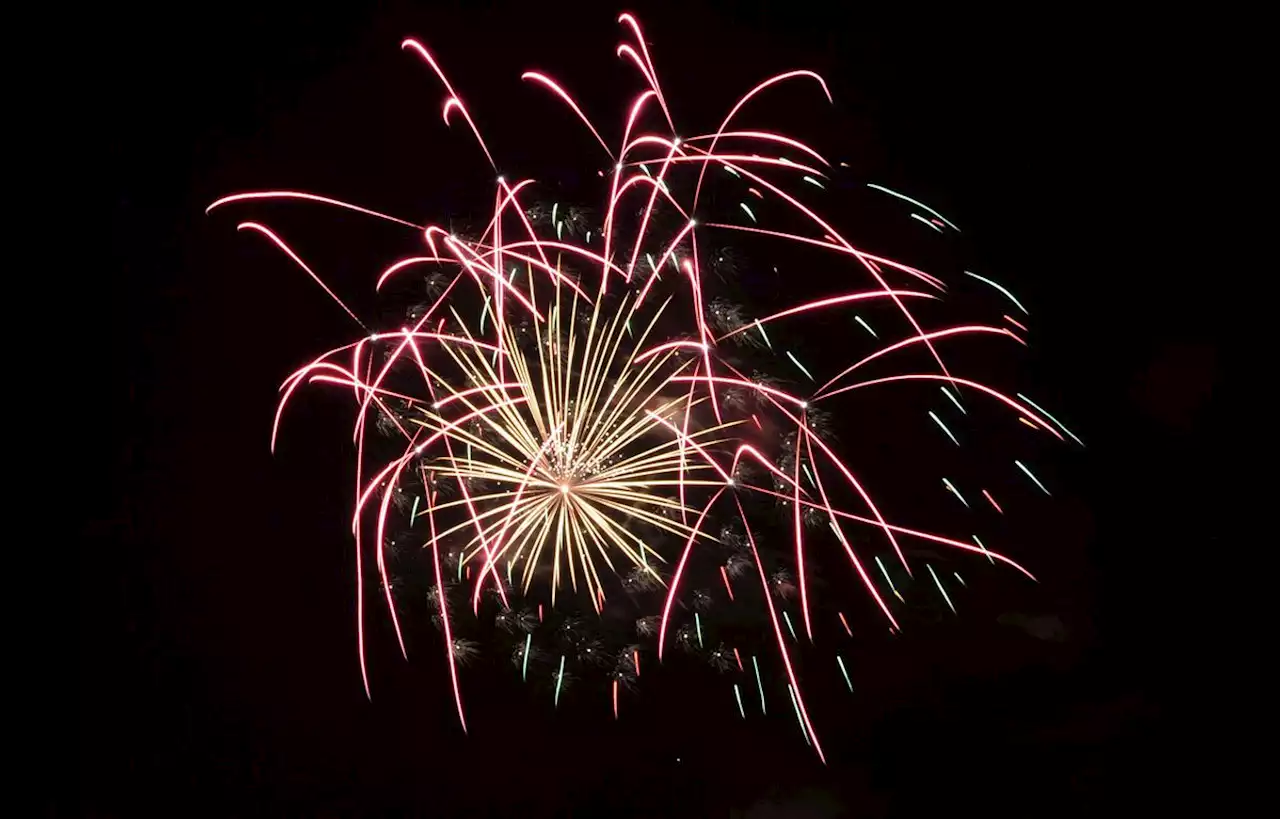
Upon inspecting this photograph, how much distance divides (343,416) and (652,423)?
0.83 metres

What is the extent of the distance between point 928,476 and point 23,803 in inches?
100

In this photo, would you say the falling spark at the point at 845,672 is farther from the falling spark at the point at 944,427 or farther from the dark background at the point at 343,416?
the falling spark at the point at 944,427

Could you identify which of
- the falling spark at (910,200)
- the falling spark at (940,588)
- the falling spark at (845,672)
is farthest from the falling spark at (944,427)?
the falling spark at (845,672)

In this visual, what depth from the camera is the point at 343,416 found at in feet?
8.13

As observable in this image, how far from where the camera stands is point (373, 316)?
2459 mm

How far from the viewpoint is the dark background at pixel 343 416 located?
234 cm

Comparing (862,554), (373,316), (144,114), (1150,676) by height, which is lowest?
(1150,676)

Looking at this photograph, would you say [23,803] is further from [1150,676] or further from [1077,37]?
[1077,37]

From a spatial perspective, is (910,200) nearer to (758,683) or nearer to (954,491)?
(954,491)

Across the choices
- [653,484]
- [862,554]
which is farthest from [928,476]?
[653,484]

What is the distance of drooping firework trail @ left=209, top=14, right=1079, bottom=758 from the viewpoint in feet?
7.62

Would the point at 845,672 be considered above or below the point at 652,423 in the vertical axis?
below

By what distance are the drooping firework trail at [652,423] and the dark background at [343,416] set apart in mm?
107

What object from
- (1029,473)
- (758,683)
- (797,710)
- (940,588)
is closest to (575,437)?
(758,683)
